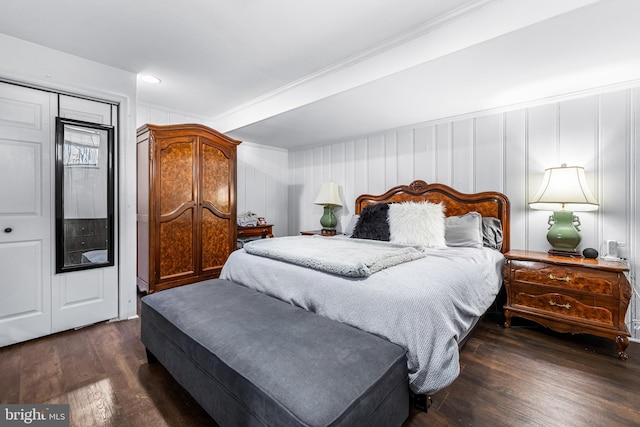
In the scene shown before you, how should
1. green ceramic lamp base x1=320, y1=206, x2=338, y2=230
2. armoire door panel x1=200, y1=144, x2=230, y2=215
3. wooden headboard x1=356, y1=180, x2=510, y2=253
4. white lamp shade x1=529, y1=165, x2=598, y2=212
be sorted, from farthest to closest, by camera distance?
green ceramic lamp base x1=320, y1=206, x2=338, y2=230
armoire door panel x1=200, y1=144, x2=230, y2=215
wooden headboard x1=356, y1=180, x2=510, y2=253
white lamp shade x1=529, y1=165, x2=598, y2=212

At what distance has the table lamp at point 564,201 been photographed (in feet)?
7.77

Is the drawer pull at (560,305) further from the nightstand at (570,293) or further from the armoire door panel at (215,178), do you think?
the armoire door panel at (215,178)

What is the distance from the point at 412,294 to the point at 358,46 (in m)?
1.90

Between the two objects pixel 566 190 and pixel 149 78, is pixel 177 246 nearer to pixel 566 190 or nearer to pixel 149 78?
pixel 149 78

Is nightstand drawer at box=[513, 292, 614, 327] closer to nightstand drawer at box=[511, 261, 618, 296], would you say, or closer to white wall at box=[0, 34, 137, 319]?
nightstand drawer at box=[511, 261, 618, 296]

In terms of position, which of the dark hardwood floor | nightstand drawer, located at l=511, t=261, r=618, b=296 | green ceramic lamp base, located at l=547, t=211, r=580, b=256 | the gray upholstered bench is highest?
green ceramic lamp base, located at l=547, t=211, r=580, b=256

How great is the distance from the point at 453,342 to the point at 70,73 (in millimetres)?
3410

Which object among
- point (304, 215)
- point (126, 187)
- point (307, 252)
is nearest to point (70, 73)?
point (126, 187)

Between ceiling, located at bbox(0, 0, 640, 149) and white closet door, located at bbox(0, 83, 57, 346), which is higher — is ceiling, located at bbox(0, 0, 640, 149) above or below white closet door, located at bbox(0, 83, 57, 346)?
above

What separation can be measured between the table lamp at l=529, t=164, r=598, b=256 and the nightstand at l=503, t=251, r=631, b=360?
17 centimetres

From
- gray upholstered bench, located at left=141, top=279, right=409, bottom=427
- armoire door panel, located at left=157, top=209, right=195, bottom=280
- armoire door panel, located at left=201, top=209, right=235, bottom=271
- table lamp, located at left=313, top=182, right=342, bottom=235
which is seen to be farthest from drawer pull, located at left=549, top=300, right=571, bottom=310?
armoire door panel, located at left=157, top=209, right=195, bottom=280

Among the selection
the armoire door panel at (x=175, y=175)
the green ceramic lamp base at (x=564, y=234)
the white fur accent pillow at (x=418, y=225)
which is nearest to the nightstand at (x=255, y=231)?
the armoire door panel at (x=175, y=175)

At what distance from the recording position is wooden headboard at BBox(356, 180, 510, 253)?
2.93 metres

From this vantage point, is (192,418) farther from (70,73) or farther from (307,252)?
(70,73)
